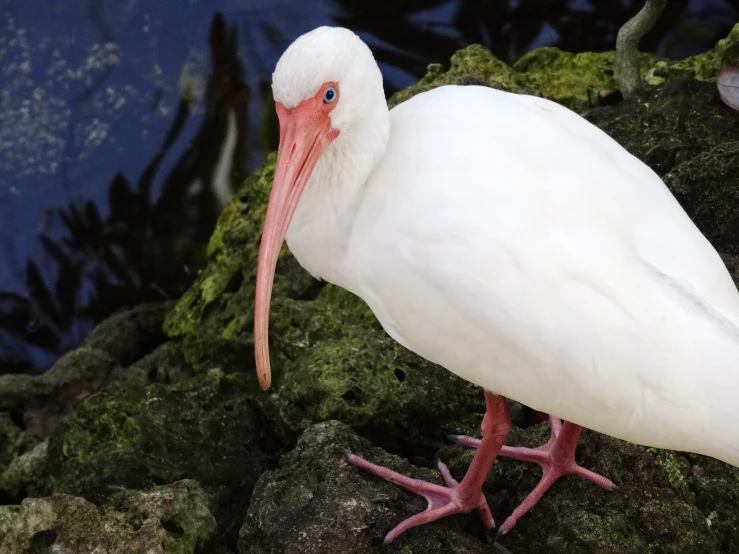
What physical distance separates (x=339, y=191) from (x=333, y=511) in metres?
0.86

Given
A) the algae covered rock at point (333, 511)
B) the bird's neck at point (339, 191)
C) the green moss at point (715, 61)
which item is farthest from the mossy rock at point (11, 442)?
the green moss at point (715, 61)

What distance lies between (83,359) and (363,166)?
201 cm


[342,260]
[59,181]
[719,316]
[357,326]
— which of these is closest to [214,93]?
[59,181]

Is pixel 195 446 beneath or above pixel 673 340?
beneath

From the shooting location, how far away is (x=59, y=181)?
4.78 metres

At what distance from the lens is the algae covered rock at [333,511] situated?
230cm

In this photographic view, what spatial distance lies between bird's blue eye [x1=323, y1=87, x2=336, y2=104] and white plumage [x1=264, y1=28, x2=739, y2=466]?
3cm

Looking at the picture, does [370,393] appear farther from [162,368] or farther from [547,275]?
[162,368]

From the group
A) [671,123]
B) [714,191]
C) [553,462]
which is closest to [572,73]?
[671,123]

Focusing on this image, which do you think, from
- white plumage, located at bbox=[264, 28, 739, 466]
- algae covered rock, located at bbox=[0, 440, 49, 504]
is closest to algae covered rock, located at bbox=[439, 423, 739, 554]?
white plumage, located at bbox=[264, 28, 739, 466]

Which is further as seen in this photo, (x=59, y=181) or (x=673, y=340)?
(x=59, y=181)

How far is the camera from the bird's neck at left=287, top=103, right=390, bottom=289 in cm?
228

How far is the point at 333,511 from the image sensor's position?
7.65ft

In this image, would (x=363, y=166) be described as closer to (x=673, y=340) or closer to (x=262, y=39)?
(x=673, y=340)
